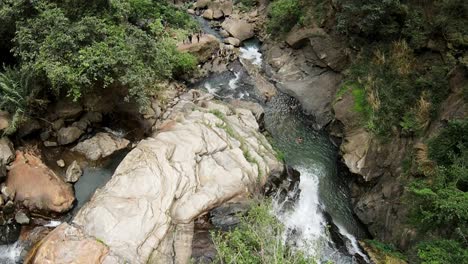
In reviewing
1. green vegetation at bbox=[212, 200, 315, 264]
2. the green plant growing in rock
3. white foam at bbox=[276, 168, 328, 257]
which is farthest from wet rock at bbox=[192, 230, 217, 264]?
the green plant growing in rock

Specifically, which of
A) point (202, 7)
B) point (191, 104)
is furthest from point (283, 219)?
point (202, 7)

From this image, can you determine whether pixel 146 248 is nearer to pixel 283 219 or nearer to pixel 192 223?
pixel 192 223

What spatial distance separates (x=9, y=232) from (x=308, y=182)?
1076cm

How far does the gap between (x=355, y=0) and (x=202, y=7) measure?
15.6 m

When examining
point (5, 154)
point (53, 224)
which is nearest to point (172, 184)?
point (53, 224)

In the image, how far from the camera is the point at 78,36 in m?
12.9

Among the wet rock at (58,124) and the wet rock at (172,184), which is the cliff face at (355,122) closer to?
the wet rock at (172,184)

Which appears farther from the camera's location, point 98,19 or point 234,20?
point 234,20

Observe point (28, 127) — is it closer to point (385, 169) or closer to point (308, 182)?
point (308, 182)

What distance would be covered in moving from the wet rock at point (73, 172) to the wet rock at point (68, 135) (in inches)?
45.3

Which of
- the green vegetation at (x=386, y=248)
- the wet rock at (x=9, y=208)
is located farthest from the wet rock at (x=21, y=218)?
the green vegetation at (x=386, y=248)

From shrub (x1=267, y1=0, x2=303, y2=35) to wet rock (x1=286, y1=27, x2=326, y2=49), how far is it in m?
0.76

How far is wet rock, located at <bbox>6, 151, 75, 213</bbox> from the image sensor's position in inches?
454

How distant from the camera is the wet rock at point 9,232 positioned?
1077 centimetres
